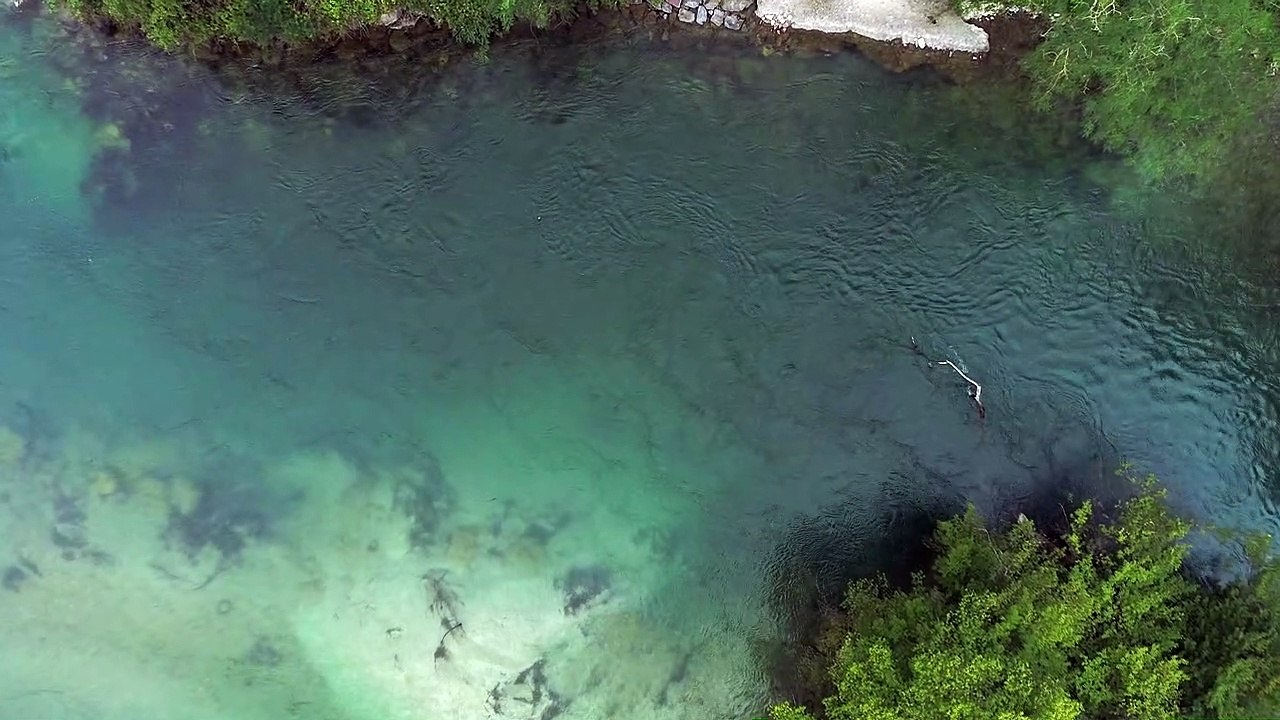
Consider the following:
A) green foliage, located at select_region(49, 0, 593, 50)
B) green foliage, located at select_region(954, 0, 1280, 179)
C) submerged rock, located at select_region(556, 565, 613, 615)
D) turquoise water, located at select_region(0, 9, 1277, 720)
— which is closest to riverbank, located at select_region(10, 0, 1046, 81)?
green foliage, located at select_region(49, 0, 593, 50)

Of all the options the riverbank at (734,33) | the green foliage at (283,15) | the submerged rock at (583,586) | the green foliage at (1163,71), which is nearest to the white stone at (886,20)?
the riverbank at (734,33)

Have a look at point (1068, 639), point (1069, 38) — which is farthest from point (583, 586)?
point (1069, 38)

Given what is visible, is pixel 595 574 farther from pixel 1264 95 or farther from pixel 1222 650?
pixel 1264 95

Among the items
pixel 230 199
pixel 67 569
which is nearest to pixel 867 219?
pixel 230 199

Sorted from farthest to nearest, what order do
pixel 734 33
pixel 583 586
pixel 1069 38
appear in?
pixel 583 586 < pixel 734 33 < pixel 1069 38

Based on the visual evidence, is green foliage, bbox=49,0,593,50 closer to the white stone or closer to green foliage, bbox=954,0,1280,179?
the white stone

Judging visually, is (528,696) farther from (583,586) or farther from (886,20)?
(886,20)
